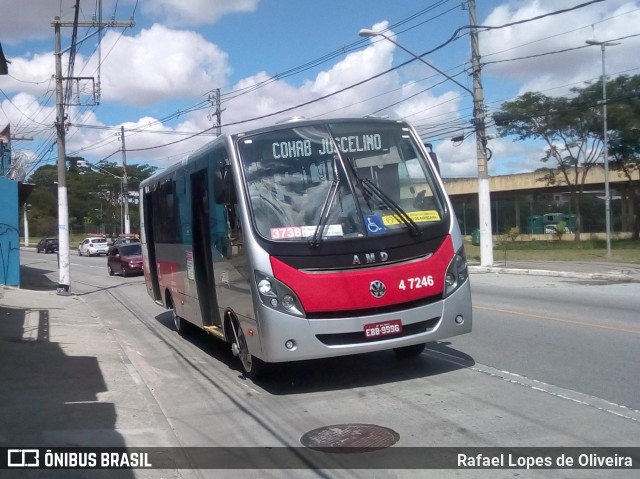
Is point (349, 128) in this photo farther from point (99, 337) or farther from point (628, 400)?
point (99, 337)

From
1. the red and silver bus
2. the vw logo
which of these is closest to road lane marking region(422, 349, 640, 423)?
the red and silver bus

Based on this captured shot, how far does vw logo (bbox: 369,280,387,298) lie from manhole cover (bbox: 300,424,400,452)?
1515 mm

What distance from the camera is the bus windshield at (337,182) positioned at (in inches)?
319

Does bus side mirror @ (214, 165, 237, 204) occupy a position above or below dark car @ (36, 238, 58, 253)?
above

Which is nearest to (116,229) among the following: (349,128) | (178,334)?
(178,334)

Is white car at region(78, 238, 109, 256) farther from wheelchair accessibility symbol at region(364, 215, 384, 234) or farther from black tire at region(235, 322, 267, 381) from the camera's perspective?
wheelchair accessibility symbol at region(364, 215, 384, 234)

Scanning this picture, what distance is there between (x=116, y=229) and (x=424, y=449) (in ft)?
282

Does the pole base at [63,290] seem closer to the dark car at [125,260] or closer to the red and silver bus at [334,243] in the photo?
the dark car at [125,260]

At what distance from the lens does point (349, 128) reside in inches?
346

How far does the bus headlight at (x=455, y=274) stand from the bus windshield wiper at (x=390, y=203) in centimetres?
58

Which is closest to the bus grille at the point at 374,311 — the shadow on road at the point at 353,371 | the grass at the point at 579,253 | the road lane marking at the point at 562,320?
the shadow on road at the point at 353,371

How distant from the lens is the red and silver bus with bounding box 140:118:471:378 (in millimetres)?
7820

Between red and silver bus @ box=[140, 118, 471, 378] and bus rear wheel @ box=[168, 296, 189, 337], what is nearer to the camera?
red and silver bus @ box=[140, 118, 471, 378]

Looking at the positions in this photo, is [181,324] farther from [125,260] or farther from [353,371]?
[125,260]
